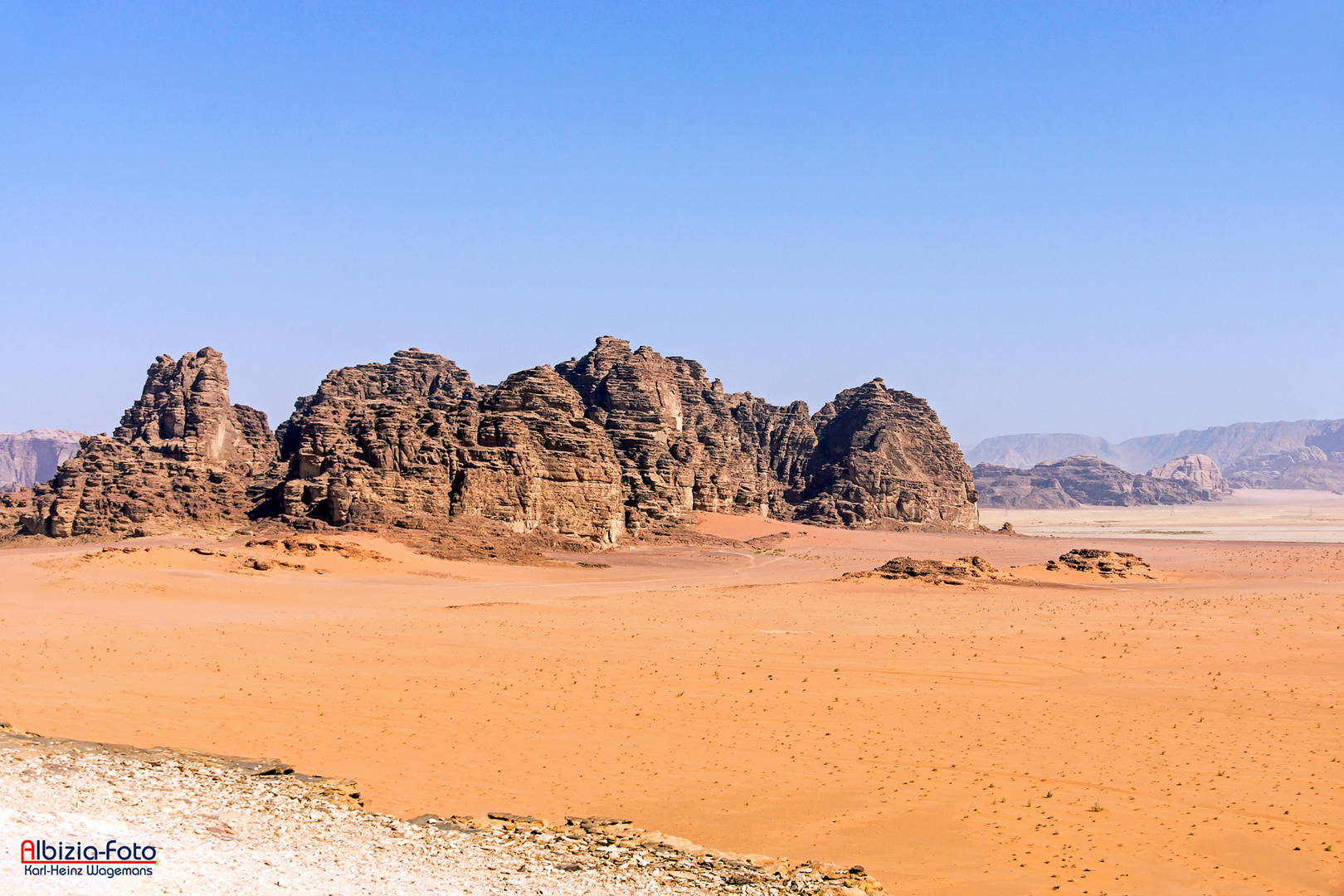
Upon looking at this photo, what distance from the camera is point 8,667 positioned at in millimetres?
16844

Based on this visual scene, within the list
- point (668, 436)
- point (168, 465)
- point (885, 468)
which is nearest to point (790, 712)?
point (168, 465)

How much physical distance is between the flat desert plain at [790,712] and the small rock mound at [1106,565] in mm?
10828

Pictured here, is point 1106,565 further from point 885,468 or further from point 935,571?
point 885,468

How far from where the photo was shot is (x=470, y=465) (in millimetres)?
46688

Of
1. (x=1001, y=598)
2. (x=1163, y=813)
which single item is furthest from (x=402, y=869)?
(x=1001, y=598)

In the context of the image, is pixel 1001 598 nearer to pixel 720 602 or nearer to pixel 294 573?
pixel 720 602

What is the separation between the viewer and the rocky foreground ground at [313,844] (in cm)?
744

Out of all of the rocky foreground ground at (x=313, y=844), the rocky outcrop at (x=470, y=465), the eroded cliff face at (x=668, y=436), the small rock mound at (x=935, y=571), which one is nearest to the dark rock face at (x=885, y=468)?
the eroded cliff face at (x=668, y=436)

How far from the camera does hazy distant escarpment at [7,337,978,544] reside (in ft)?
150

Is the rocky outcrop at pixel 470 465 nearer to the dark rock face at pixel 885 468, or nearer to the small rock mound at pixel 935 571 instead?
the small rock mound at pixel 935 571

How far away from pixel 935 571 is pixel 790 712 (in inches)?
992

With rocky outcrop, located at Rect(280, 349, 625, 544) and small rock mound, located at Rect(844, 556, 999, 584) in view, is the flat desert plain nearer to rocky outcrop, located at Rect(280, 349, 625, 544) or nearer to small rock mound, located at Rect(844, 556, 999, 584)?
small rock mound, located at Rect(844, 556, 999, 584)

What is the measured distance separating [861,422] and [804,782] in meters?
88.1

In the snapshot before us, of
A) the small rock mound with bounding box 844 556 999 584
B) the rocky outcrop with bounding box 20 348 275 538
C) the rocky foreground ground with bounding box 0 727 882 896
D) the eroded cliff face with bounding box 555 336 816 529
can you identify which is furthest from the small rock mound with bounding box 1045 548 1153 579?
the rocky outcrop with bounding box 20 348 275 538
